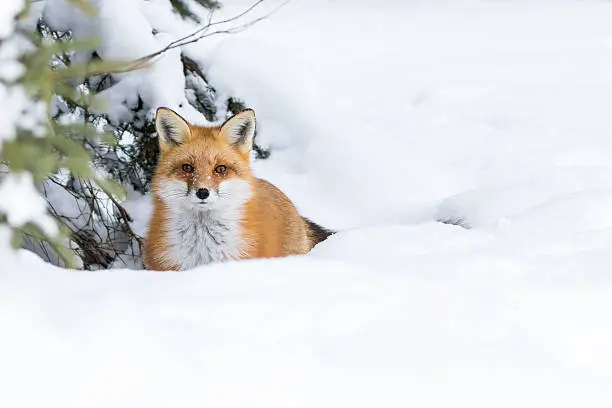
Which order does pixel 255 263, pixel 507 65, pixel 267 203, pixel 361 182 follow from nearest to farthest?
pixel 255 263
pixel 267 203
pixel 361 182
pixel 507 65

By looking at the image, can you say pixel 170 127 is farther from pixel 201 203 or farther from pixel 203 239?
pixel 203 239

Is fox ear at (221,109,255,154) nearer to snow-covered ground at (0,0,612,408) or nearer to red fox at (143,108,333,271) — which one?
red fox at (143,108,333,271)

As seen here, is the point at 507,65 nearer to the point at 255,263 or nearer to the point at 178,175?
the point at 178,175

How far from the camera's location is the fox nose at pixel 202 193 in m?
4.11

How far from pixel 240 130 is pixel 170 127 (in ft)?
1.12

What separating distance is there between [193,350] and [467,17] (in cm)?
1102

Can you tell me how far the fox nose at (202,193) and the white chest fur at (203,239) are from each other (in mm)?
143

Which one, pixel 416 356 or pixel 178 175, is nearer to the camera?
pixel 416 356

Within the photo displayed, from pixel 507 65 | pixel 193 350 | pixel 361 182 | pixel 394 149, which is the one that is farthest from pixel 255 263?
pixel 507 65

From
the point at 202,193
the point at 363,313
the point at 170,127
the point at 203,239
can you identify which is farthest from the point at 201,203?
the point at 363,313

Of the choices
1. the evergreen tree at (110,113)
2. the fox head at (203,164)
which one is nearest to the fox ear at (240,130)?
the fox head at (203,164)

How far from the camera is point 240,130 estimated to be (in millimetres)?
4422

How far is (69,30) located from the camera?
502 cm

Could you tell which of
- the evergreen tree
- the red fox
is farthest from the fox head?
the evergreen tree
